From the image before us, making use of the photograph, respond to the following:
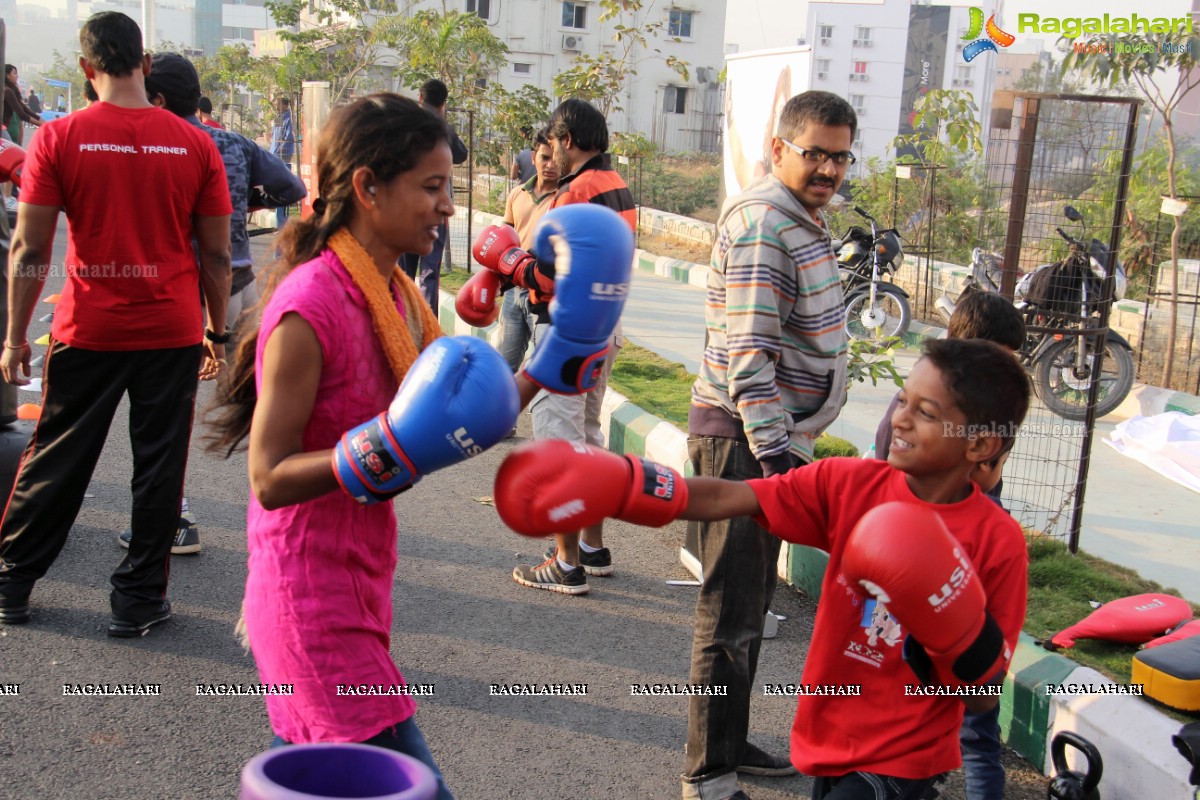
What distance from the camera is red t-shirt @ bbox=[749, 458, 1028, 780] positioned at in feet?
7.26

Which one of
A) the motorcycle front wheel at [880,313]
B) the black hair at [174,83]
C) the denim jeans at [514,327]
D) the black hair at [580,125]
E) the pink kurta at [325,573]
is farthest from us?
the motorcycle front wheel at [880,313]

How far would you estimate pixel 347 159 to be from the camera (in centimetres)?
210

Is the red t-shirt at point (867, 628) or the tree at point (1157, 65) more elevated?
the tree at point (1157, 65)

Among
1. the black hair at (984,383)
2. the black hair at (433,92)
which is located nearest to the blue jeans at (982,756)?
the black hair at (984,383)

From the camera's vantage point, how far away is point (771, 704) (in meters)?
3.83

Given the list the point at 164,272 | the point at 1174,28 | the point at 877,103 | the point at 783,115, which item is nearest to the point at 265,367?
the point at 783,115

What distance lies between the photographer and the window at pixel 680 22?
56.6 meters

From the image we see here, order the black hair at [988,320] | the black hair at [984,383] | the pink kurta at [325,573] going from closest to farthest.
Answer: the pink kurta at [325,573] < the black hair at [984,383] < the black hair at [988,320]

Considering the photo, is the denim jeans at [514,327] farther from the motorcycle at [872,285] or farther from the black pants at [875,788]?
the motorcycle at [872,285]

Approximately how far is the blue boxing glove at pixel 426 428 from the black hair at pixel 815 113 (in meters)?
1.56

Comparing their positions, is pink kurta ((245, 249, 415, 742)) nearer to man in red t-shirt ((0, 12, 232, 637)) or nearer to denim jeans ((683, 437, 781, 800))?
denim jeans ((683, 437, 781, 800))

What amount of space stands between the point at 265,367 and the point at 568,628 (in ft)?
8.68

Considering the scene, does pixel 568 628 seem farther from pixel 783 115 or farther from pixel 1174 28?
pixel 1174 28

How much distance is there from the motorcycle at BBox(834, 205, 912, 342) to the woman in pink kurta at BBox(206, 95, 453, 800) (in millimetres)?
7878
